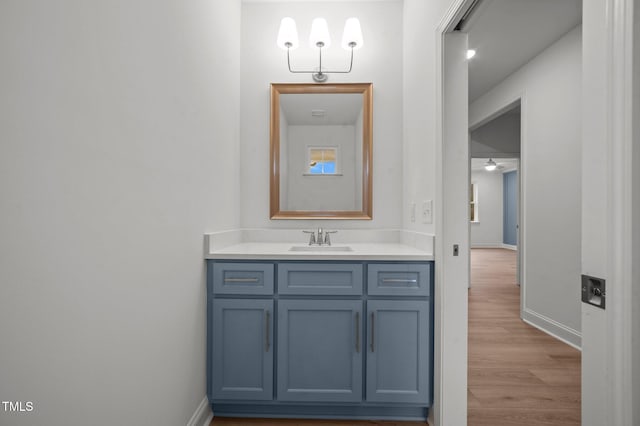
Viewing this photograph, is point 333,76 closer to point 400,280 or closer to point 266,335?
point 400,280

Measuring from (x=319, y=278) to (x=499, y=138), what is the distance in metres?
4.25

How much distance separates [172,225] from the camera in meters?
1.26

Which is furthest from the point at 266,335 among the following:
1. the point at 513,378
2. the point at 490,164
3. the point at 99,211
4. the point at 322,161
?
the point at 490,164

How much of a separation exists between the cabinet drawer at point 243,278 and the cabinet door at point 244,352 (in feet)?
0.21

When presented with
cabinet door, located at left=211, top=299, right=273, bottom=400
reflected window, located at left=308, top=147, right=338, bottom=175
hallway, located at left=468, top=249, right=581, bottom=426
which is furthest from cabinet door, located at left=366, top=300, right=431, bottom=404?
reflected window, located at left=308, top=147, right=338, bottom=175

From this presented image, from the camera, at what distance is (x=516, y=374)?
2.11m

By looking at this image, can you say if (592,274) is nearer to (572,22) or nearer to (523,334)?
(523,334)

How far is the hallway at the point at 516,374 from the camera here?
171 cm

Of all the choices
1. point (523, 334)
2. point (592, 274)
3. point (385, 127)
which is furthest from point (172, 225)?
point (523, 334)

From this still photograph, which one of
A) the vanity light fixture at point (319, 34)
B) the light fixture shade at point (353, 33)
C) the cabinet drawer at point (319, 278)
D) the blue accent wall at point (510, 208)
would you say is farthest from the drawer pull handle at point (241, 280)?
the blue accent wall at point (510, 208)

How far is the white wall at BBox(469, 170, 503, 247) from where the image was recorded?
10.0 metres

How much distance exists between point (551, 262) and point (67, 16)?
11.8ft

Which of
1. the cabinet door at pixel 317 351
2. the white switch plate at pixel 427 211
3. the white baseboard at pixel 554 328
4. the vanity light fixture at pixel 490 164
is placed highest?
the vanity light fixture at pixel 490 164

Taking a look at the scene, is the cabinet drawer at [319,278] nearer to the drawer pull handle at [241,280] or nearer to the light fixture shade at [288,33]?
the drawer pull handle at [241,280]
